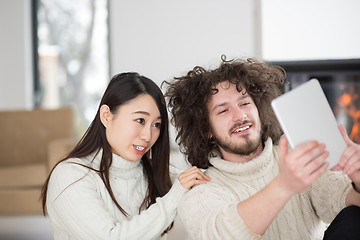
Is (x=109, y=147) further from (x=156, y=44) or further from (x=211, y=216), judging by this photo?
(x=156, y=44)

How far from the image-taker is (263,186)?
1.51 meters

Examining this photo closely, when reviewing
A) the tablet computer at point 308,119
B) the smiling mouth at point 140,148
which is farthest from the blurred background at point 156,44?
the tablet computer at point 308,119

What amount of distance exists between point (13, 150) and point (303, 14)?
2.68m

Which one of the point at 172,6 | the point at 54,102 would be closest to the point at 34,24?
the point at 54,102

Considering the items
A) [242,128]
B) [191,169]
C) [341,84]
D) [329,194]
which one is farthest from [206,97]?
[341,84]

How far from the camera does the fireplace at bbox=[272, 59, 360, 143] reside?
11.3ft

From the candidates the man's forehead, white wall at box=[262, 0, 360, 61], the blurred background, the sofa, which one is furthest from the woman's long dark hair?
white wall at box=[262, 0, 360, 61]

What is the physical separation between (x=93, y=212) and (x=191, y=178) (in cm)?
36

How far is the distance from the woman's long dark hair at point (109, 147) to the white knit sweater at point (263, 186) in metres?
0.24

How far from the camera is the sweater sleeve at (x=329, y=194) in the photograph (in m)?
1.45

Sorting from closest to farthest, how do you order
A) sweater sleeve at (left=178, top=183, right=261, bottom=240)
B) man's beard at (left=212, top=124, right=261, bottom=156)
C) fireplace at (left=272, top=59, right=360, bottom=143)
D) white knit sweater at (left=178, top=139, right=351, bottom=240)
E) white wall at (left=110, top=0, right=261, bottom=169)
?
sweater sleeve at (left=178, top=183, right=261, bottom=240)
white knit sweater at (left=178, top=139, right=351, bottom=240)
man's beard at (left=212, top=124, right=261, bottom=156)
fireplace at (left=272, top=59, right=360, bottom=143)
white wall at (left=110, top=0, right=261, bottom=169)

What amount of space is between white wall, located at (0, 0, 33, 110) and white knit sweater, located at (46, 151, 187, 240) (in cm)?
351

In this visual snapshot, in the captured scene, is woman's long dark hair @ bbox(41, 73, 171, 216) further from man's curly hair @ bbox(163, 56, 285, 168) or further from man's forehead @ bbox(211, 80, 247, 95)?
man's forehead @ bbox(211, 80, 247, 95)

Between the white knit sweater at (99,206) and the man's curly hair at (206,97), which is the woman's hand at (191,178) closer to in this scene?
the white knit sweater at (99,206)
